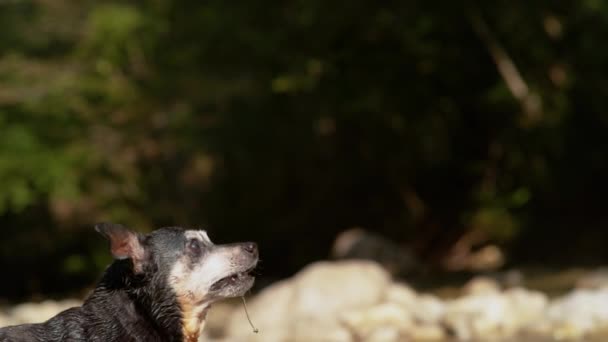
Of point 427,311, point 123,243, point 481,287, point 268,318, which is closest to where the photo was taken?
point 123,243

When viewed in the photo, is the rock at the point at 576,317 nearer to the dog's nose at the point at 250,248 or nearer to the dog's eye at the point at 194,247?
the dog's nose at the point at 250,248

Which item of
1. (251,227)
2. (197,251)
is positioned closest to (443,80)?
(251,227)

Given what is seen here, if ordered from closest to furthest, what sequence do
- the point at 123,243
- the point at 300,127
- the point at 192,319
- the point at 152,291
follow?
the point at 123,243, the point at 152,291, the point at 192,319, the point at 300,127

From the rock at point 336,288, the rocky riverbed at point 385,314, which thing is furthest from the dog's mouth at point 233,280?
the rock at point 336,288

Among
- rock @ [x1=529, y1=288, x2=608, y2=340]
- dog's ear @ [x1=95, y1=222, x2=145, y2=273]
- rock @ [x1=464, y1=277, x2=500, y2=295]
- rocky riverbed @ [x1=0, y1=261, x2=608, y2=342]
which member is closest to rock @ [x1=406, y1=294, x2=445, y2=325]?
rocky riverbed @ [x1=0, y1=261, x2=608, y2=342]

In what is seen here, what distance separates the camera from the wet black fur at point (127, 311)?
4562 millimetres

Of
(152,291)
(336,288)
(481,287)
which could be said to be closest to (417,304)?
(336,288)

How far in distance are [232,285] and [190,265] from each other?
278 mm

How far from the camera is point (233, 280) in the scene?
16.4ft

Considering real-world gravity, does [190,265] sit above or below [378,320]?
below

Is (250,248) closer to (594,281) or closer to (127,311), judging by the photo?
(127,311)

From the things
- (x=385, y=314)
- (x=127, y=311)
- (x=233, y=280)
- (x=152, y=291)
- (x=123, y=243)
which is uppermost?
(x=385, y=314)

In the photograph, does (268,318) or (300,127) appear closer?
(268,318)

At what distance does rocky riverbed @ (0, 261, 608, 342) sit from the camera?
10133 mm
